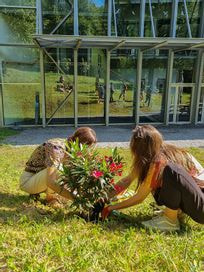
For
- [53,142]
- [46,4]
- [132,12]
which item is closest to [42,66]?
[46,4]

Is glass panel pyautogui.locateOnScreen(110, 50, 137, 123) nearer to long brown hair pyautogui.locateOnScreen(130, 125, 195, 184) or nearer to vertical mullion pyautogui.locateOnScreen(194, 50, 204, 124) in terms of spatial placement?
vertical mullion pyautogui.locateOnScreen(194, 50, 204, 124)

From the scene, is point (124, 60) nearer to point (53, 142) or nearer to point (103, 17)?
point (103, 17)

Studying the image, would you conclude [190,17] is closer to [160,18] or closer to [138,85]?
[160,18]

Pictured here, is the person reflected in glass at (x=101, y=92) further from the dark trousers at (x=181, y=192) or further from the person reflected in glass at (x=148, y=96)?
the dark trousers at (x=181, y=192)

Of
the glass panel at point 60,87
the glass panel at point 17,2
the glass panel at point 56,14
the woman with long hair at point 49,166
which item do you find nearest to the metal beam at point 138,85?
the glass panel at point 60,87

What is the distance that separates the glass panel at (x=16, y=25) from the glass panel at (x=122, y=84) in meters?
3.33

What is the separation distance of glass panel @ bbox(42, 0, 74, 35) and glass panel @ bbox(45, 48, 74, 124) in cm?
80

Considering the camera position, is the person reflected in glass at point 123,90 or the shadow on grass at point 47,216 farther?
the person reflected in glass at point 123,90

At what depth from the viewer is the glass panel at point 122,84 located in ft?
37.5

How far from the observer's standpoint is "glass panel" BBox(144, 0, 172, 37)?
1128 centimetres

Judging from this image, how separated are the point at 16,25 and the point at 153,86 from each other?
5.94 metres

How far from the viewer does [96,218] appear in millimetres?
3006

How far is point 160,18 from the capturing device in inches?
449

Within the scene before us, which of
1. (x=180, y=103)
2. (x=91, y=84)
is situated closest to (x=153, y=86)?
(x=180, y=103)
